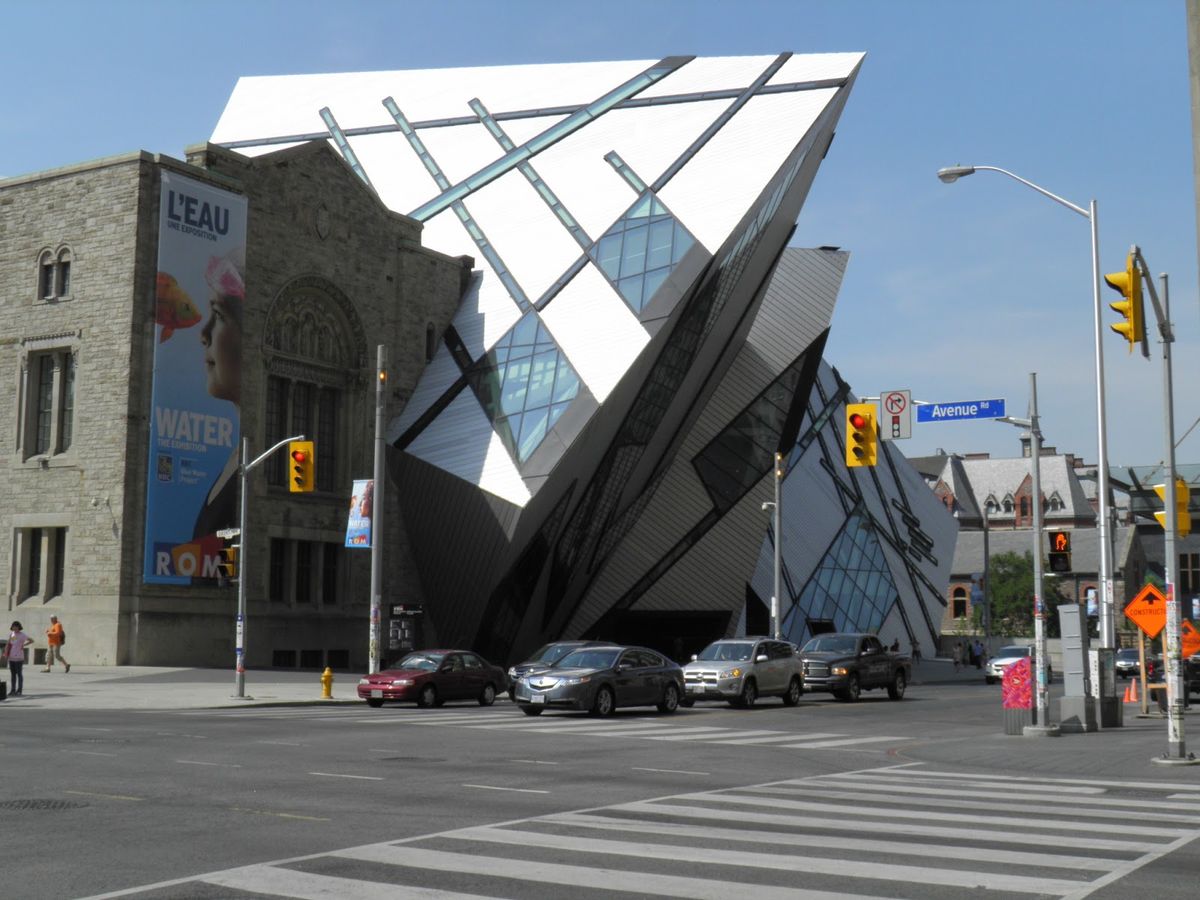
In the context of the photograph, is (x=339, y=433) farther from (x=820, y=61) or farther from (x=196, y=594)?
(x=820, y=61)

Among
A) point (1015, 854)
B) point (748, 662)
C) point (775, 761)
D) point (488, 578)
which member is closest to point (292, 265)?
point (488, 578)

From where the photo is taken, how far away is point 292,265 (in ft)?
160

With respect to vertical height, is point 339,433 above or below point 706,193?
below

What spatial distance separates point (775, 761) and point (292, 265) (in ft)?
113

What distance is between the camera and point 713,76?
56.9m

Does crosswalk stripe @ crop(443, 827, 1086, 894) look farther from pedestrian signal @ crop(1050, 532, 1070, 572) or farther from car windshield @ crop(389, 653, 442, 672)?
car windshield @ crop(389, 653, 442, 672)

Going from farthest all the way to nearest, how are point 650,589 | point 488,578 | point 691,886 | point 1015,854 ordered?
point 650,589, point 488,578, point 1015,854, point 691,886

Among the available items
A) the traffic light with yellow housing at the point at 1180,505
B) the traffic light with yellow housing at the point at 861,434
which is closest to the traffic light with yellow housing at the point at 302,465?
the traffic light with yellow housing at the point at 861,434

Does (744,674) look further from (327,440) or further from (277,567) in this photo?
(327,440)

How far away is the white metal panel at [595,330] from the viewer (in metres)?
46.0

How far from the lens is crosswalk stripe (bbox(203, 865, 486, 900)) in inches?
329

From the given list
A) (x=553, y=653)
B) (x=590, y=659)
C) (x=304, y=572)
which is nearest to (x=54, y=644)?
(x=304, y=572)

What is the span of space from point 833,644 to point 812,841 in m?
27.9

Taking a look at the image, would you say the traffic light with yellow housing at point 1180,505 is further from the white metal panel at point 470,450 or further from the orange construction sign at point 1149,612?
the white metal panel at point 470,450
